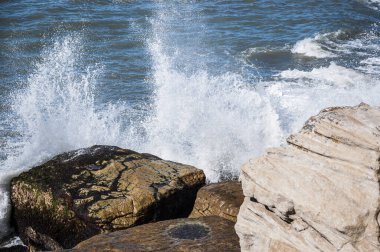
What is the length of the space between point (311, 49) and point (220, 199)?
40.0 ft

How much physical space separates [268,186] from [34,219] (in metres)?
4.36

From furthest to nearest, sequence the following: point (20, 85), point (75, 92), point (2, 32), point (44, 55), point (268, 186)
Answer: point (2, 32)
point (44, 55)
point (20, 85)
point (75, 92)
point (268, 186)

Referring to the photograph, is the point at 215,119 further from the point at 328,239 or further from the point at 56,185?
the point at 328,239

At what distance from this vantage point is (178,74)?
15.4m

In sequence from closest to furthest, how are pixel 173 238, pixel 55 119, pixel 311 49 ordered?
1. pixel 173 238
2. pixel 55 119
3. pixel 311 49

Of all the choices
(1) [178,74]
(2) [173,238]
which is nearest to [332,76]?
(1) [178,74]

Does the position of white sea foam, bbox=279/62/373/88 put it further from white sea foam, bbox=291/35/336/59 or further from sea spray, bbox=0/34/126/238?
sea spray, bbox=0/34/126/238

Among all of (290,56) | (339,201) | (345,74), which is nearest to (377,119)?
(339,201)

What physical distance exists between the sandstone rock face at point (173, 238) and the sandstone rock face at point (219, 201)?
1.55 ft

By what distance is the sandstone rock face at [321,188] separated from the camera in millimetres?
4918

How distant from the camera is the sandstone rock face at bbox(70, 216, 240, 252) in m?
6.86

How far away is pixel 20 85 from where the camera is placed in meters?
16.3

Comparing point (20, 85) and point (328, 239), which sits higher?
point (328, 239)

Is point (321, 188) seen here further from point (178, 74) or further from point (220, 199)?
point (178, 74)
